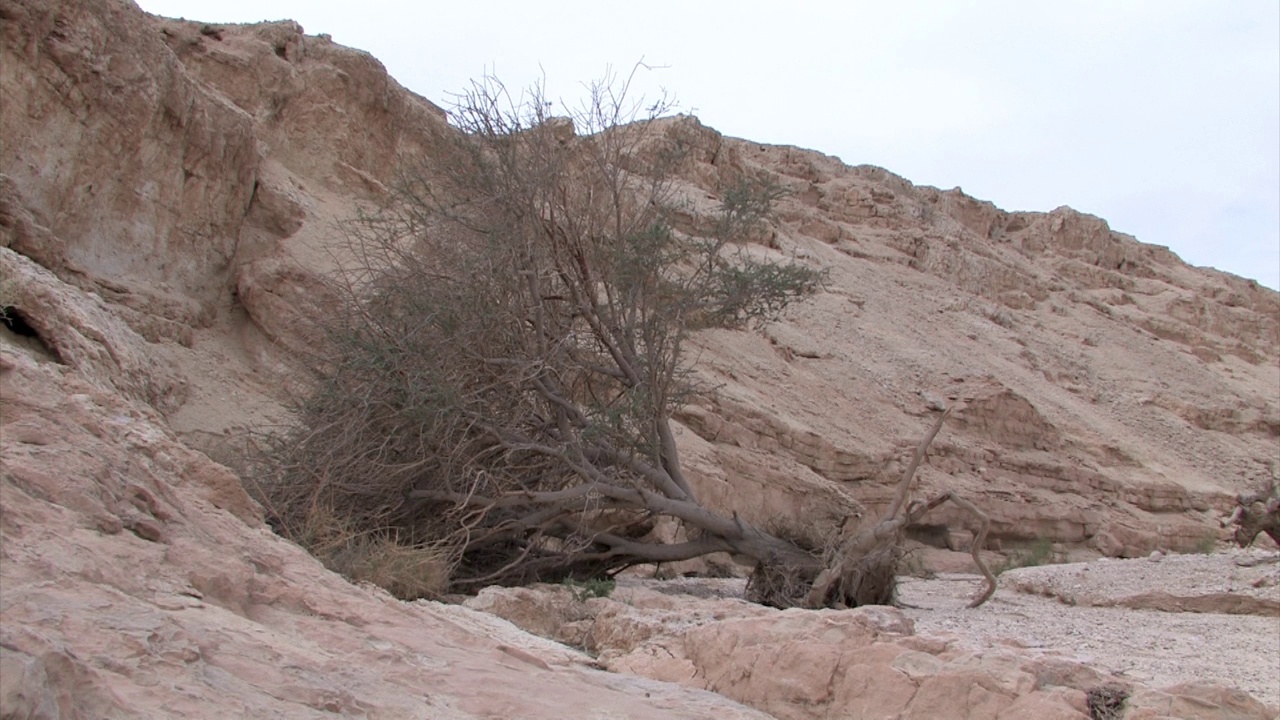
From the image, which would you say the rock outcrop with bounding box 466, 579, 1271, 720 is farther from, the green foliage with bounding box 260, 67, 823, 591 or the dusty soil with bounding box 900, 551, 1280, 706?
the green foliage with bounding box 260, 67, 823, 591

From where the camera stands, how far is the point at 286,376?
410 inches

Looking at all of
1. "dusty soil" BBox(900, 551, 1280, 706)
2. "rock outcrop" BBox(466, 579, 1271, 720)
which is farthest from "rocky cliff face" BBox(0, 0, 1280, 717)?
"dusty soil" BBox(900, 551, 1280, 706)

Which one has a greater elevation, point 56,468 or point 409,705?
point 56,468

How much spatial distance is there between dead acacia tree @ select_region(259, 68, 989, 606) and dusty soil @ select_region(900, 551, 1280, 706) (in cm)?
120

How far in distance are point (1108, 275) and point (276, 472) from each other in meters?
33.9

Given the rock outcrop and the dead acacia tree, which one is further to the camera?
the dead acacia tree

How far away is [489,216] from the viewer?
901 cm

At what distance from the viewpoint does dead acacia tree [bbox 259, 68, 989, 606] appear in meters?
8.17

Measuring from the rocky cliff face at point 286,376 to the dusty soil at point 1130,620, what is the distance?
2.78 meters

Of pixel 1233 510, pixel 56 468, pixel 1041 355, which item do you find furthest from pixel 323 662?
pixel 1041 355

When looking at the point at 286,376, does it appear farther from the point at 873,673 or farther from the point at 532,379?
the point at 873,673

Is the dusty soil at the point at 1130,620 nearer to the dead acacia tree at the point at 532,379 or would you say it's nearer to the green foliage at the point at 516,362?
the dead acacia tree at the point at 532,379

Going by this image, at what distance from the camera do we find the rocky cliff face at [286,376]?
261cm

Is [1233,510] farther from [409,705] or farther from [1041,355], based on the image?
[409,705]
